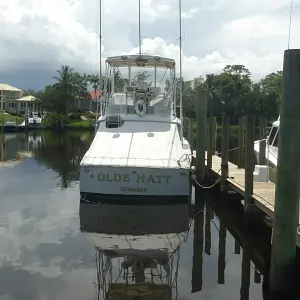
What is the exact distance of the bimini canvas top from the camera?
2283 cm

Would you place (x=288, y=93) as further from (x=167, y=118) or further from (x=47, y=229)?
(x=167, y=118)

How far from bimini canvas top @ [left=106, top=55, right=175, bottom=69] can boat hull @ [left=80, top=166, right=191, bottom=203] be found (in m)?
7.97

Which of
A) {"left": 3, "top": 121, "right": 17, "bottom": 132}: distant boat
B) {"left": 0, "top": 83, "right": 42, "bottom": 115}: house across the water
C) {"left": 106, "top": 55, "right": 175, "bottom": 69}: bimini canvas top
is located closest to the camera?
{"left": 106, "top": 55, "right": 175, "bottom": 69}: bimini canvas top

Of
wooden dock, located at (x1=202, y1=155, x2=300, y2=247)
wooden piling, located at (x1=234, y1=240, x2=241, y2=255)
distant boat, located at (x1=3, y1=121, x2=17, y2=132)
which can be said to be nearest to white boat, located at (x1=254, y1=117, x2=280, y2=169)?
wooden dock, located at (x1=202, y1=155, x2=300, y2=247)

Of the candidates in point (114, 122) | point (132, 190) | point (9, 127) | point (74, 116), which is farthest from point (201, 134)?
point (74, 116)

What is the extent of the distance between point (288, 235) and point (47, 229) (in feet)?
28.4

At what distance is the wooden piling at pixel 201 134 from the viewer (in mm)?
20453

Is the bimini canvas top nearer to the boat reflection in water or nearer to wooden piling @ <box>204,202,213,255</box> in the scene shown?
wooden piling @ <box>204,202,213,255</box>

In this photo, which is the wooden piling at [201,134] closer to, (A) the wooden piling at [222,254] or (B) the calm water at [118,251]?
(B) the calm water at [118,251]

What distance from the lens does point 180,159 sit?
1736cm

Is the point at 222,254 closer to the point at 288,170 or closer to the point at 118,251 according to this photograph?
the point at 118,251

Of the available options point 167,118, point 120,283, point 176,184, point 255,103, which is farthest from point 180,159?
point 255,103

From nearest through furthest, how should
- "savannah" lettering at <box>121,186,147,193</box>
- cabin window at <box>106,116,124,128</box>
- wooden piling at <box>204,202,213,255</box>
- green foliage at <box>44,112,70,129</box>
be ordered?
wooden piling at <box>204,202,213,255</box>
"savannah" lettering at <box>121,186,147,193</box>
cabin window at <box>106,116,124,128</box>
green foliage at <box>44,112,70,129</box>

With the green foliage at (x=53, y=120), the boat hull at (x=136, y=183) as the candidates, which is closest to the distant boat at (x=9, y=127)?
the green foliage at (x=53, y=120)
